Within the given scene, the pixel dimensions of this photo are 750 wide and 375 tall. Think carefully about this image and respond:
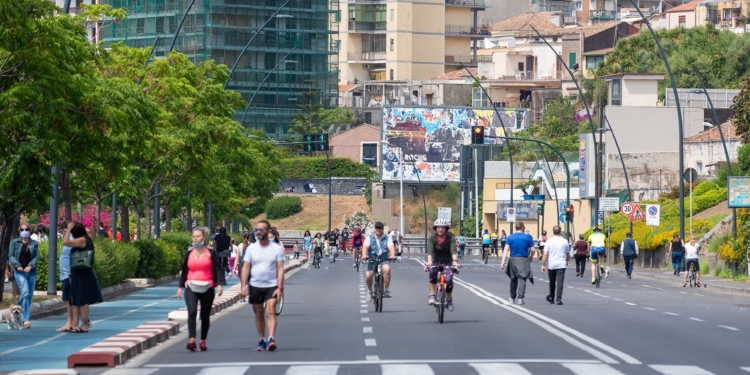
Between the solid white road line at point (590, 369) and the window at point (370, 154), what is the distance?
5002 inches

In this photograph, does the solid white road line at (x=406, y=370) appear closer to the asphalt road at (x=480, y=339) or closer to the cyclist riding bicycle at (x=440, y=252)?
the asphalt road at (x=480, y=339)

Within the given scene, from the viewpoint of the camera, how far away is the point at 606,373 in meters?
15.4

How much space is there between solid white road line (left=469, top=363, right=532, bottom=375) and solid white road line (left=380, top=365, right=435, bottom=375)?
0.57 meters

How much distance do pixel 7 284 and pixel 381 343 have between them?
69.6 feet

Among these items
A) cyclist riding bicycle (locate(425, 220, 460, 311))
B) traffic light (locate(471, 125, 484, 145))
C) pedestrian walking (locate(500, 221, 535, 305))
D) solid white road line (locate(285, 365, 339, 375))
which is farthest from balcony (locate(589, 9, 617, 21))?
solid white road line (locate(285, 365, 339, 375))

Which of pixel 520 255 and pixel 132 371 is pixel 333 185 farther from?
pixel 132 371

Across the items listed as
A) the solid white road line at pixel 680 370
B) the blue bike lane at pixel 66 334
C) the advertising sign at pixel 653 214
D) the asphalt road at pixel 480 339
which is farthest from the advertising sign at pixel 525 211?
the solid white road line at pixel 680 370

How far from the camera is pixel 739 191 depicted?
45125 millimetres

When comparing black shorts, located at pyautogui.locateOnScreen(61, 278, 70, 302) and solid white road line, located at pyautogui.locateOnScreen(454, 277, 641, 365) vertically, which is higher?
black shorts, located at pyautogui.locateOnScreen(61, 278, 70, 302)

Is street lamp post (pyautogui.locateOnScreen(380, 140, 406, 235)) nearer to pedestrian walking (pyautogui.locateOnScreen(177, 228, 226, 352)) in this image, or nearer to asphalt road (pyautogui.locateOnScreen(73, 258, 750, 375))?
asphalt road (pyautogui.locateOnScreen(73, 258, 750, 375))

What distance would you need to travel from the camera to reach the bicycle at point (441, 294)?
77.6ft

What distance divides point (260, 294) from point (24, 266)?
767cm

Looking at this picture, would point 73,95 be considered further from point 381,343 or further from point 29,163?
point 381,343

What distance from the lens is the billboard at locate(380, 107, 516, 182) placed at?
422 feet
